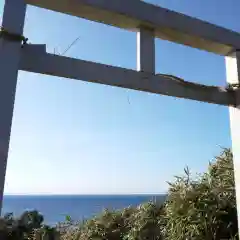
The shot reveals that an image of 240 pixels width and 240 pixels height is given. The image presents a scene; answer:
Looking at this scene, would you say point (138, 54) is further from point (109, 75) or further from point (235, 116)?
point (235, 116)

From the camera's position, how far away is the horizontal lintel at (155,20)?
1.84 meters

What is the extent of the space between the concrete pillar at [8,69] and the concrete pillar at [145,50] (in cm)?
71

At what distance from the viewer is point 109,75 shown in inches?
70.6

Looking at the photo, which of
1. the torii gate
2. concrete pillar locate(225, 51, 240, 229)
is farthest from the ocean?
concrete pillar locate(225, 51, 240, 229)

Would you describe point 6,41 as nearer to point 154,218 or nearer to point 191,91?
point 191,91

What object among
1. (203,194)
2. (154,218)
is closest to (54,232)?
(154,218)

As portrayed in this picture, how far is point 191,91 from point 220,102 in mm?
267

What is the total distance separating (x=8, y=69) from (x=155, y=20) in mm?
976

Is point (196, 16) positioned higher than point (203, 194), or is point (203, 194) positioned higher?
point (196, 16)

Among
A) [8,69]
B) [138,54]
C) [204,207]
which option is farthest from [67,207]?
[8,69]

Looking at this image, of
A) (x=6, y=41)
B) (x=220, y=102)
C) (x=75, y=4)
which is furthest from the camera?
(x=220, y=102)

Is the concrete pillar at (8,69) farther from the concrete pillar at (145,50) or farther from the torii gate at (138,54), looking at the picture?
the concrete pillar at (145,50)

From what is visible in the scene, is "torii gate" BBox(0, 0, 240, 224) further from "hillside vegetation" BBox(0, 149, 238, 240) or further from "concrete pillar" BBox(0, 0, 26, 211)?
"hillside vegetation" BBox(0, 149, 238, 240)

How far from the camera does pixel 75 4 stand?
1.81 m
